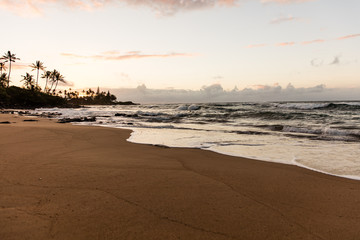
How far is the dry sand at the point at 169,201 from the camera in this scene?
86.7 inches

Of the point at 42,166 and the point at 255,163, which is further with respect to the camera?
the point at 255,163

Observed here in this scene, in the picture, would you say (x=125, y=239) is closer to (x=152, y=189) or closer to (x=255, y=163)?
(x=152, y=189)

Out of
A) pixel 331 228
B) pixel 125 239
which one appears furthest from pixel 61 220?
pixel 331 228

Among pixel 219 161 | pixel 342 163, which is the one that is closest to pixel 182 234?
pixel 219 161

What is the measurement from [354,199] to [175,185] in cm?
258

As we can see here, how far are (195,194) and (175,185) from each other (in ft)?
1.48

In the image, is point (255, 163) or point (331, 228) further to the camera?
point (255, 163)

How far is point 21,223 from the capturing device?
2.21 m

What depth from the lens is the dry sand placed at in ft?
7.22

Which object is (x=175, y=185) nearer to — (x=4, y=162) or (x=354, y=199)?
(x=354, y=199)

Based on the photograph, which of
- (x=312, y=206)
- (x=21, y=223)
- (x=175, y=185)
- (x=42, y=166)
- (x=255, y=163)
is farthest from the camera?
(x=255, y=163)

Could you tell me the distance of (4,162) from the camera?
4371 millimetres

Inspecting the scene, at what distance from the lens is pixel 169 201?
2.86m

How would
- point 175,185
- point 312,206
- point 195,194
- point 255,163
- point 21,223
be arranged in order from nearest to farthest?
point 21,223 → point 312,206 → point 195,194 → point 175,185 → point 255,163
